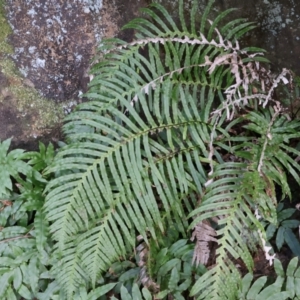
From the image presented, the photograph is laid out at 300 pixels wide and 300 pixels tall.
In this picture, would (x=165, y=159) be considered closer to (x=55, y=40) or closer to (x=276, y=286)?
(x=276, y=286)

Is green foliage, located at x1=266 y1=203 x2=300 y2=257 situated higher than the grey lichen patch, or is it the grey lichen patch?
the grey lichen patch

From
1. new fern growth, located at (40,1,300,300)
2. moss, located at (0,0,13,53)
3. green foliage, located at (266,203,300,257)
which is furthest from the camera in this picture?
moss, located at (0,0,13,53)

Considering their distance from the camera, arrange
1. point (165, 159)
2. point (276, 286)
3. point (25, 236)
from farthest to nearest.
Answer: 1. point (25, 236)
2. point (165, 159)
3. point (276, 286)

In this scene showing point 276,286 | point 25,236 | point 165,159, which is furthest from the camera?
point 25,236

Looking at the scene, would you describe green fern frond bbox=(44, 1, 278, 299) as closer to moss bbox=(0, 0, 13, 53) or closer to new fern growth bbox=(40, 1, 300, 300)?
new fern growth bbox=(40, 1, 300, 300)

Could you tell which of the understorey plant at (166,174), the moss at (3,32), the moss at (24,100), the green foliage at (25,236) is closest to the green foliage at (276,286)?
the understorey plant at (166,174)

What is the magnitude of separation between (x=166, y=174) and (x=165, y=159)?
119mm

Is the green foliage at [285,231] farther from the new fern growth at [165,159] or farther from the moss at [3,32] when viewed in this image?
the moss at [3,32]

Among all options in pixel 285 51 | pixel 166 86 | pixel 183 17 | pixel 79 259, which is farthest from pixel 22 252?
pixel 285 51

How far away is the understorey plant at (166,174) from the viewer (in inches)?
88.4

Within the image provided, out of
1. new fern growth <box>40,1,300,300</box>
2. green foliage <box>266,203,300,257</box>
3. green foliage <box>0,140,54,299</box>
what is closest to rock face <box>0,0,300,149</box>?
new fern growth <box>40,1,300,300</box>

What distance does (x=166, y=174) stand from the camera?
2480 mm

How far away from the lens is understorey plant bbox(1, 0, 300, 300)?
88.4 inches

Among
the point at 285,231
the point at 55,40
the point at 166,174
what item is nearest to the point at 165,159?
the point at 166,174
